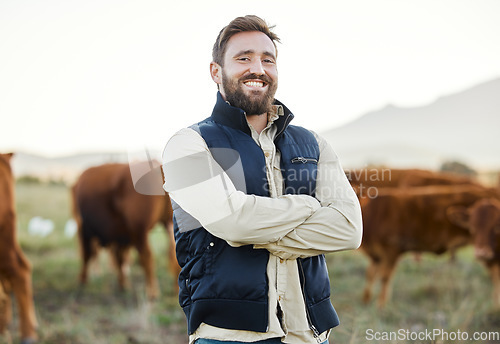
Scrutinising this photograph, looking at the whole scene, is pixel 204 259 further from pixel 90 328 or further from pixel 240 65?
pixel 90 328

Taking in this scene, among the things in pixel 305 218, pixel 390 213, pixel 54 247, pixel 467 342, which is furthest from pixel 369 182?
pixel 305 218

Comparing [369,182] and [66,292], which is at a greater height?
[369,182]

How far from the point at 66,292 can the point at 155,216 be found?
163 cm

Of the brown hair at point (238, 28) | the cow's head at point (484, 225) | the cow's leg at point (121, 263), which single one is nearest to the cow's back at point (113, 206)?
the cow's leg at point (121, 263)

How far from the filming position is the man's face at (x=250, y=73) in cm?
218

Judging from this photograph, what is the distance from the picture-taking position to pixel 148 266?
685 cm

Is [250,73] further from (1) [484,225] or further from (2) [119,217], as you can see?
(2) [119,217]

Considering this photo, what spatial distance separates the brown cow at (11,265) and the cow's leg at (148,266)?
1.85 meters

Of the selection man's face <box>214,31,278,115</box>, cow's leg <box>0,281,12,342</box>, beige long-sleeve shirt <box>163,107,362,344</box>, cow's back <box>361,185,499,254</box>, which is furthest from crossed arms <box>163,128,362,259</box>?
cow's back <box>361,185,499,254</box>

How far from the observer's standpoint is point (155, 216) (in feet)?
23.3

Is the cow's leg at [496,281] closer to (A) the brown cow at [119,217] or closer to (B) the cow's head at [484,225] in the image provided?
(B) the cow's head at [484,225]

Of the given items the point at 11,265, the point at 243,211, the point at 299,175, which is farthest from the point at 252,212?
the point at 11,265

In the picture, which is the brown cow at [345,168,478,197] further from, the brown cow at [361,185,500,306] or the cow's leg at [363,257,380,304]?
the cow's leg at [363,257,380,304]

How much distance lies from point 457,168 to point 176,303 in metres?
16.5
